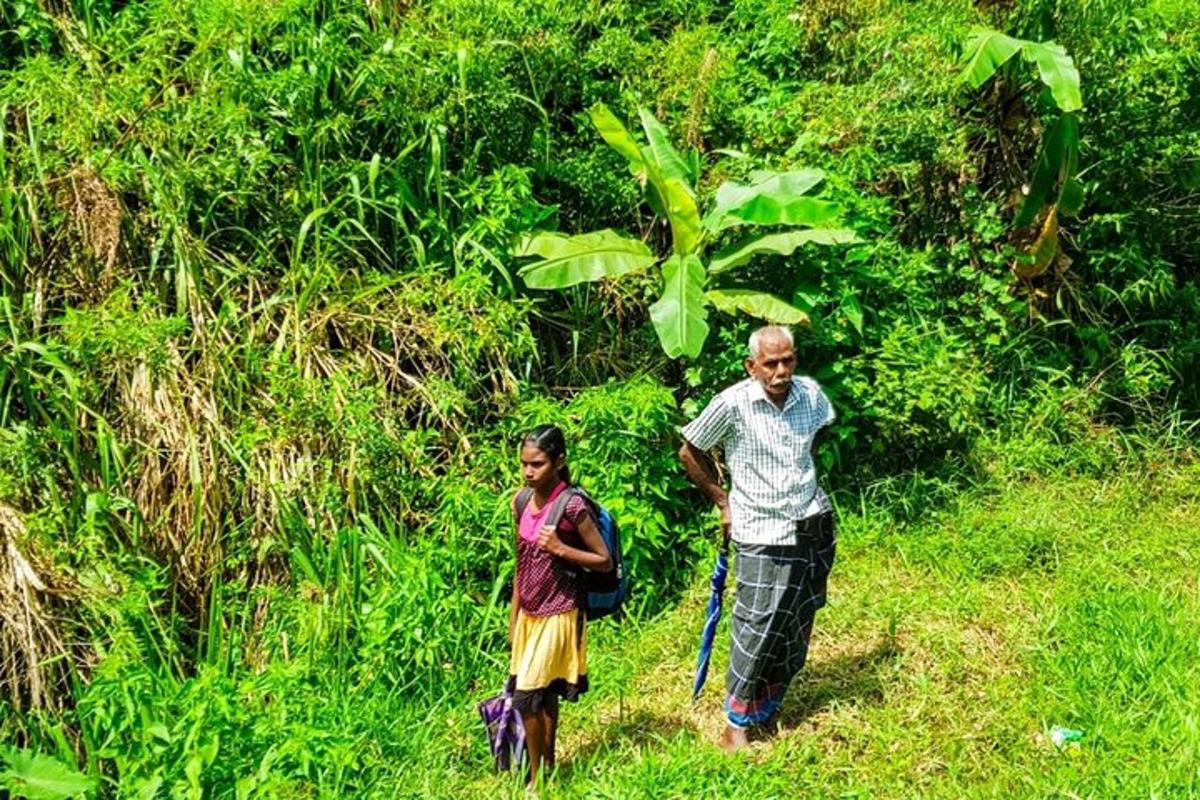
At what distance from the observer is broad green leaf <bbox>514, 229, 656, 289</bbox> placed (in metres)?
5.49

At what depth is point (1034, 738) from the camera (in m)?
4.14

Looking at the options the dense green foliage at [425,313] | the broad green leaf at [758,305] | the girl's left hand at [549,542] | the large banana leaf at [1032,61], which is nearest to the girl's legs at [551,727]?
the dense green foliage at [425,313]

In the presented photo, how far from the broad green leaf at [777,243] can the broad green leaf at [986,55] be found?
0.94 metres

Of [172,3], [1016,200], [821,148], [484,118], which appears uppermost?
[172,3]

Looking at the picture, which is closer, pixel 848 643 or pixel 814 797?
pixel 814 797

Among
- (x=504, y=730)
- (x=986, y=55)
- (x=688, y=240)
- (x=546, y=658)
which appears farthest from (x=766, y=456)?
(x=986, y=55)

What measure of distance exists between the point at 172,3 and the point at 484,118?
172cm

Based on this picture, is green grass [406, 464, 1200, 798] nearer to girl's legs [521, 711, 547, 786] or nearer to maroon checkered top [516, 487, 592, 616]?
girl's legs [521, 711, 547, 786]

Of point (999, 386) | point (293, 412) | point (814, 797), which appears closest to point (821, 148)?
point (999, 386)

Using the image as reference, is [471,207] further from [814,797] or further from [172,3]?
[814,797]

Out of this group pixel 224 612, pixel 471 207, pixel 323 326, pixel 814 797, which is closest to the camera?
pixel 814 797

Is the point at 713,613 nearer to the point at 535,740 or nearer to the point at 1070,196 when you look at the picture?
the point at 535,740

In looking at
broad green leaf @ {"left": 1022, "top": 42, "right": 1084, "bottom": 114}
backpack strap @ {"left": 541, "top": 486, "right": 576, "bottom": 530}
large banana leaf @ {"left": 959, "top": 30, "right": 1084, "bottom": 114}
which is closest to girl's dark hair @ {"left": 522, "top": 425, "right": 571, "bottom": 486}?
backpack strap @ {"left": 541, "top": 486, "right": 576, "bottom": 530}

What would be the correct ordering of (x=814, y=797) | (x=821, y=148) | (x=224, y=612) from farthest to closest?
(x=821, y=148) → (x=224, y=612) → (x=814, y=797)
